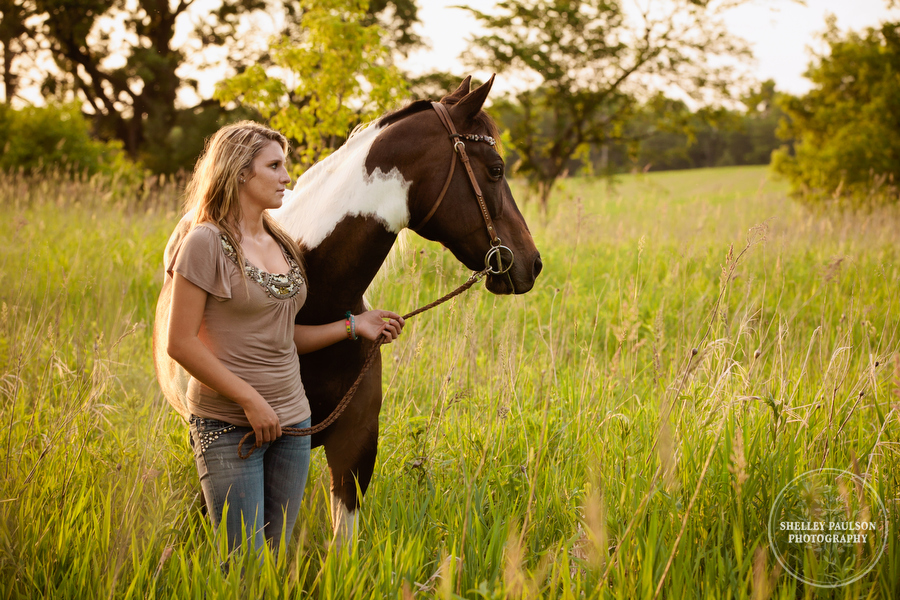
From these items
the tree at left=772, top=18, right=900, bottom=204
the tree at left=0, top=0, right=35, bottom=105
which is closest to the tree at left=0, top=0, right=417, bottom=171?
the tree at left=0, top=0, right=35, bottom=105

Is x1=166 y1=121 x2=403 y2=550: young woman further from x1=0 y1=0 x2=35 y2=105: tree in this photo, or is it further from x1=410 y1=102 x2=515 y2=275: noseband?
x1=0 y1=0 x2=35 y2=105: tree

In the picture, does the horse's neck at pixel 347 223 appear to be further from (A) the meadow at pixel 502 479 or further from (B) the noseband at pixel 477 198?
(A) the meadow at pixel 502 479

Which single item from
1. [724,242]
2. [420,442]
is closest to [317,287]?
[420,442]

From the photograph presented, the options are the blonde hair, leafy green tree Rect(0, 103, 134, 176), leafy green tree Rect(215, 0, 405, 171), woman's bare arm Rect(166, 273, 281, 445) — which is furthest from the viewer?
leafy green tree Rect(0, 103, 134, 176)

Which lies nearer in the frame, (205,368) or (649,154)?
(205,368)

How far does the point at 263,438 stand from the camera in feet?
5.94

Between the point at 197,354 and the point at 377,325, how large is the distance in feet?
2.11

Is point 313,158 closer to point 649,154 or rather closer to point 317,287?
point 317,287

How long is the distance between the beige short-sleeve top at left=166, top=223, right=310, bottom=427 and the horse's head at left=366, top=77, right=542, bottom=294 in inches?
21.6

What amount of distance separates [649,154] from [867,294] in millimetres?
9359

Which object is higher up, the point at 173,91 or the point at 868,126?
the point at 173,91

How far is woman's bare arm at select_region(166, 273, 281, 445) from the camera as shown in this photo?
1.68m

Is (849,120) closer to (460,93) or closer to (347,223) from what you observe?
(460,93)

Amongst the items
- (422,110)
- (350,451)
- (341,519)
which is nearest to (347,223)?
(422,110)
